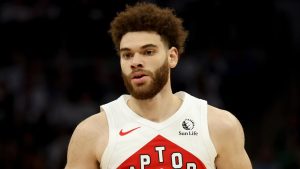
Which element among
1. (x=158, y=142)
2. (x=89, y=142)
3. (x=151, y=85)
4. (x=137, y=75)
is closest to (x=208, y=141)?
(x=158, y=142)

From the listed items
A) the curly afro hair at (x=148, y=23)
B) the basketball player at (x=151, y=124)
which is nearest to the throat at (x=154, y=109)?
the basketball player at (x=151, y=124)

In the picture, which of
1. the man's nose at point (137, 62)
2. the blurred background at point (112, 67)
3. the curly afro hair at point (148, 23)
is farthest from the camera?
the blurred background at point (112, 67)

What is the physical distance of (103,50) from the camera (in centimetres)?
910

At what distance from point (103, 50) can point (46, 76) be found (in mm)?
807

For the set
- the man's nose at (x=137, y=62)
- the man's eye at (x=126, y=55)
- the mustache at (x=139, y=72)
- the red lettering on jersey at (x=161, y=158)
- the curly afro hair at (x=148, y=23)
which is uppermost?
the curly afro hair at (x=148, y=23)

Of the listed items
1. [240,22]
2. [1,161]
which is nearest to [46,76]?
[1,161]

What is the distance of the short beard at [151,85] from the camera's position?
13.9 feet

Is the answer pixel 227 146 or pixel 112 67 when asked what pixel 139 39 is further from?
pixel 112 67

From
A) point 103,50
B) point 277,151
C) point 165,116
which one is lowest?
point 277,151

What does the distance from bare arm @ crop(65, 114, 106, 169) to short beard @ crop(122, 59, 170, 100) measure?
0.30m

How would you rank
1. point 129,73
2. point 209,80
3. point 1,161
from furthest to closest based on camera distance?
point 209,80, point 1,161, point 129,73

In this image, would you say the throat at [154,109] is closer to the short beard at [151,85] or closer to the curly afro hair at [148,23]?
the short beard at [151,85]

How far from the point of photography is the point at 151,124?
4324 mm

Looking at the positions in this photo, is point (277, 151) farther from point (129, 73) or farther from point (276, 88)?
point (129, 73)
